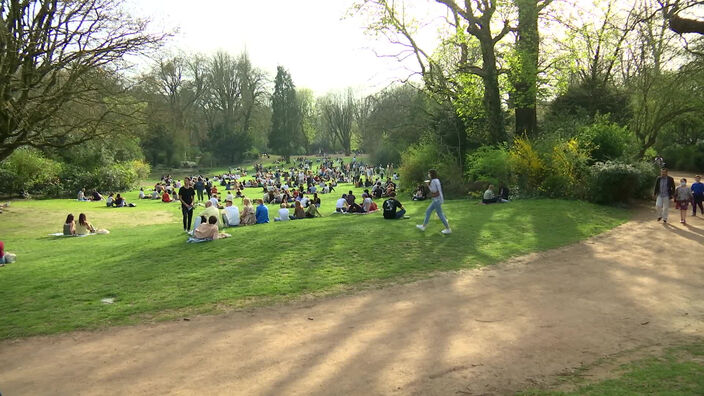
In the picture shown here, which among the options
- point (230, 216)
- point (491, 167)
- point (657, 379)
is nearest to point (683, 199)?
point (491, 167)

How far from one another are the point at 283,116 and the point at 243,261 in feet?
214

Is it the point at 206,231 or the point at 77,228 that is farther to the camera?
the point at 77,228

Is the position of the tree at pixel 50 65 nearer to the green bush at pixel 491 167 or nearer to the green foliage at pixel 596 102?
the green bush at pixel 491 167

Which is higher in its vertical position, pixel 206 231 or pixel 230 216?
pixel 230 216

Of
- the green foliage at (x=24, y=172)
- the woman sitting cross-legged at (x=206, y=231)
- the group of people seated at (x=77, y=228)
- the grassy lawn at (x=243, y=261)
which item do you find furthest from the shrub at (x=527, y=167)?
the green foliage at (x=24, y=172)

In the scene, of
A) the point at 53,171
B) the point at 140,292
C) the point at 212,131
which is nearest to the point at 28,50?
the point at 140,292

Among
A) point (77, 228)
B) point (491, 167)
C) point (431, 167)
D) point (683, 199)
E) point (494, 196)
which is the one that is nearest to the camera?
point (683, 199)

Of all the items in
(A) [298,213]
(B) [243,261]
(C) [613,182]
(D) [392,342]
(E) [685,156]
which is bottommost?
(D) [392,342]

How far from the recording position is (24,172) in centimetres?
2833

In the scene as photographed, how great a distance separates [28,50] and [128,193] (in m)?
23.9

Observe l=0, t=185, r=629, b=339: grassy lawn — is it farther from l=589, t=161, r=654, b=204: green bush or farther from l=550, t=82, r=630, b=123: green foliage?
l=550, t=82, r=630, b=123: green foliage

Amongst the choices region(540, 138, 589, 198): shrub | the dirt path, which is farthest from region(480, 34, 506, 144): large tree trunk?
the dirt path

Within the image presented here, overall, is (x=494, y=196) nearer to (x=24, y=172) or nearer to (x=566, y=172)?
(x=566, y=172)

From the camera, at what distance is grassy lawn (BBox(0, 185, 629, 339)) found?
7484mm
